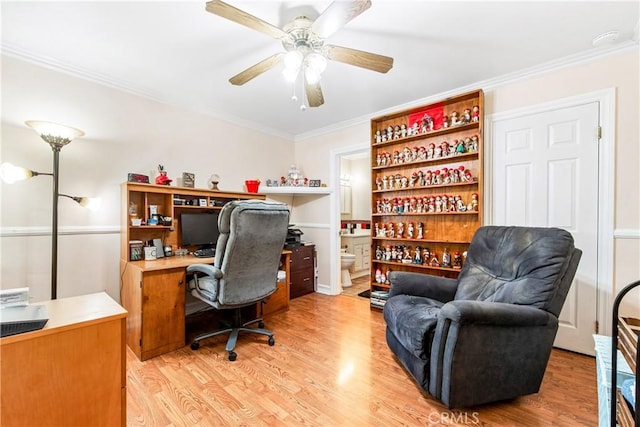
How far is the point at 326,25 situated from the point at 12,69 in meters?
2.48

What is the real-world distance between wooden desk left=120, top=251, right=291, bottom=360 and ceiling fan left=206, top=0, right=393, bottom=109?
62.9 inches

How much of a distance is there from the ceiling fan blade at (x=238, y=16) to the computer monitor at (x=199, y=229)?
6.64 ft

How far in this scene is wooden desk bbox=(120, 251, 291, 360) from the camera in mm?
2055

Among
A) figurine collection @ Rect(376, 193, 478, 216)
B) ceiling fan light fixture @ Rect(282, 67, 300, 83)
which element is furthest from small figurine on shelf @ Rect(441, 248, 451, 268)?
ceiling fan light fixture @ Rect(282, 67, 300, 83)

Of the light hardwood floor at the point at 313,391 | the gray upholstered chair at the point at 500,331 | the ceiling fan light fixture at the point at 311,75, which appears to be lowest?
the light hardwood floor at the point at 313,391

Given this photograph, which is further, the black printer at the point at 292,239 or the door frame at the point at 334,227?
the door frame at the point at 334,227

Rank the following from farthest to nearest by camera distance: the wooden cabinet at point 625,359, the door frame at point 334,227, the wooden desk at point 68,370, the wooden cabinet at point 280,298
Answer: the door frame at point 334,227 < the wooden cabinet at point 280,298 < the wooden desk at point 68,370 < the wooden cabinet at point 625,359

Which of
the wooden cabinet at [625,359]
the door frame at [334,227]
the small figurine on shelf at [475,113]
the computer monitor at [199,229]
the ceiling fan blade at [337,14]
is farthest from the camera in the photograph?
the door frame at [334,227]

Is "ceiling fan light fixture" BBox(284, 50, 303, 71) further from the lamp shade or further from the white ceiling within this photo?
the lamp shade

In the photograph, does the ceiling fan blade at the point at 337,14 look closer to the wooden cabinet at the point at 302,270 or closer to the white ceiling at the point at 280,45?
the white ceiling at the point at 280,45

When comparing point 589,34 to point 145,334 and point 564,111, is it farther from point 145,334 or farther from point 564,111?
point 145,334

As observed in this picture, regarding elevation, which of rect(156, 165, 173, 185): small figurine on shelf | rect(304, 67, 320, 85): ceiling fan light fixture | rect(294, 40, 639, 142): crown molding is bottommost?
rect(156, 165, 173, 185): small figurine on shelf

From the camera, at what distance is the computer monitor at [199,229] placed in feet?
9.33

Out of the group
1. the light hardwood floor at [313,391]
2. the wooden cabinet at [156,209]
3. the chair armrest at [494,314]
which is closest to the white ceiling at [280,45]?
the wooden cabinet at [156,209]
